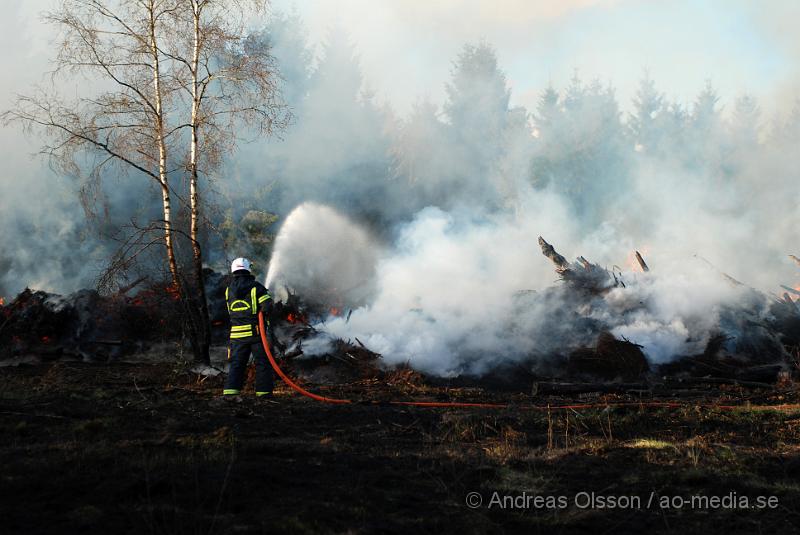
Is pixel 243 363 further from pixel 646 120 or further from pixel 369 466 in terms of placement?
pixel 646 120

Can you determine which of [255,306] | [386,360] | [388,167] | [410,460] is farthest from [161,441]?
[388,167]

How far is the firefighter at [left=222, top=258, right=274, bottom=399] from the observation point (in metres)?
8.98

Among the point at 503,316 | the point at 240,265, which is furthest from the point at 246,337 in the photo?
the point at 503,316

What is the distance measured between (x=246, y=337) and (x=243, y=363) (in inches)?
16.0

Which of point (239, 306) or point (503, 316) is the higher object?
point (503, 316)

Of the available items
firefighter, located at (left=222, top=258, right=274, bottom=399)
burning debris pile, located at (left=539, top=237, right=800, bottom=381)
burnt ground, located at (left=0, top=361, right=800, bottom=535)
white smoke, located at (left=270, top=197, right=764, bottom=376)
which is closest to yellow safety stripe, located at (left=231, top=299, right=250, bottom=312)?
firefighter, located at (left=222, top=258, right=274, bottom=399)

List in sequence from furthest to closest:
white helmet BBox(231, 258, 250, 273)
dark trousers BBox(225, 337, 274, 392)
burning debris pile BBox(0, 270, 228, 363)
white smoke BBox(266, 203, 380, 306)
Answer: white smoke BBox(266, 203, 380, 306), burning debris pile BBox(0, 270, 228, 363), white helmet BBox(231, 258, 250, 273), dark trousers BBox(225, 337, 274, 392)

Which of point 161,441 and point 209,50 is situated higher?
point 209,50

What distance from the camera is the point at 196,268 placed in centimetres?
1274

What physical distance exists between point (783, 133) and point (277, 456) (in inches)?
1803

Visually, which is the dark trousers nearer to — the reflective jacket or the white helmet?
the reflective jacket

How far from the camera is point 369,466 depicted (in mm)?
5016

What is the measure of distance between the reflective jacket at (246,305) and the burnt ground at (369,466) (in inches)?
41.7

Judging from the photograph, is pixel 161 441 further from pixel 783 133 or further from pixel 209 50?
pixel 783 133
